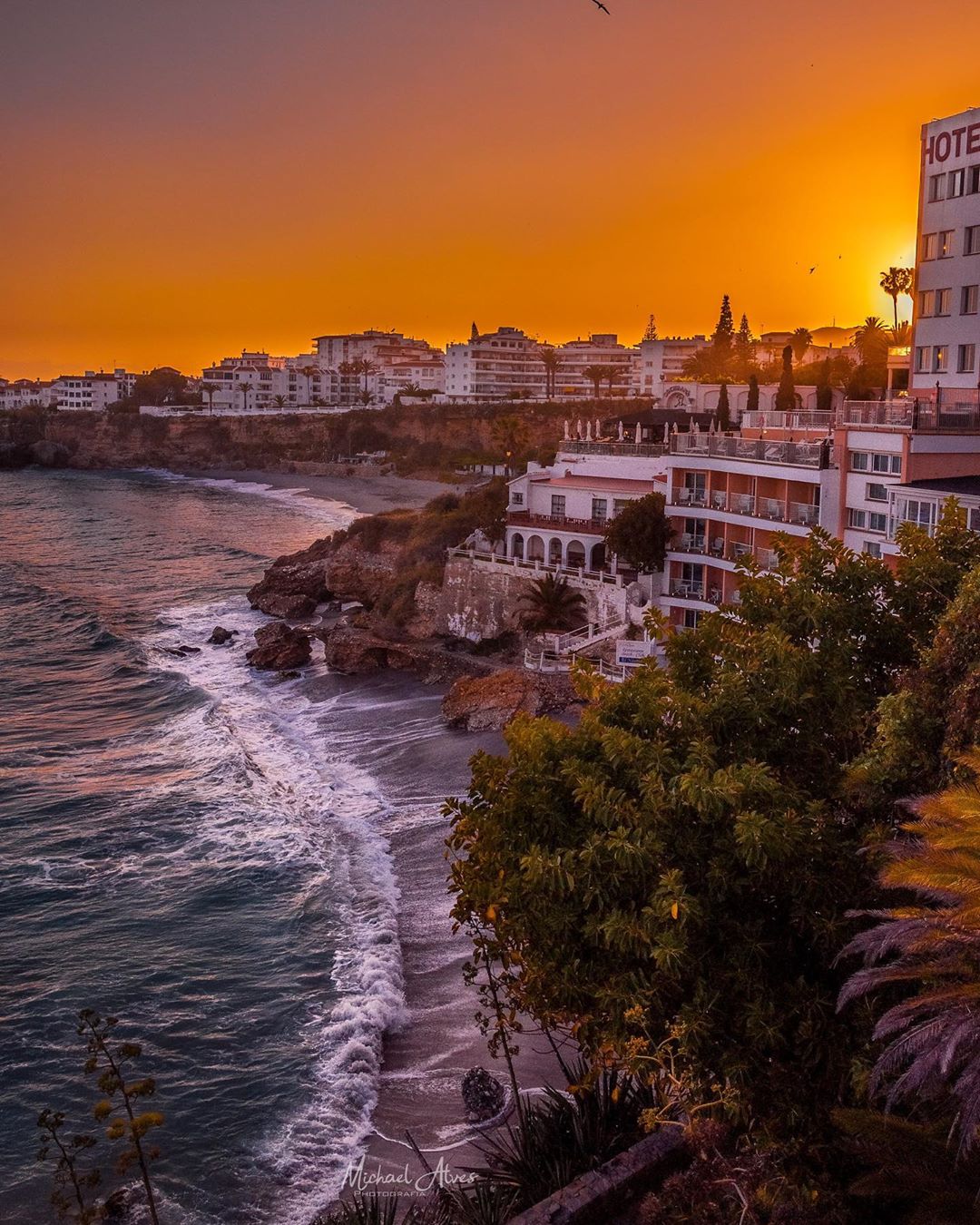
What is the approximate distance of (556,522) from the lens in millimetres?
44625

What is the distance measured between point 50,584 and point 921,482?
186ft

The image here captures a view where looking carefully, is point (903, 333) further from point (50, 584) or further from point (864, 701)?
point (864, 701)

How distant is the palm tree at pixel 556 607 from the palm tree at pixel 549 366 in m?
121

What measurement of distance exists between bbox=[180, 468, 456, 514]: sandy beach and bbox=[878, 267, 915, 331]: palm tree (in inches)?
1479

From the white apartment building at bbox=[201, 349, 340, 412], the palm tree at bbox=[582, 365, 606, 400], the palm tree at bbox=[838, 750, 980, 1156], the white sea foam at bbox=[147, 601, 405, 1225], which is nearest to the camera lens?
the palm tree at bbox=[838, 750, 980, 1156]

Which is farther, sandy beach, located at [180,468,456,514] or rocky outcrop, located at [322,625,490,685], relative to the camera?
sandy beach, located at [180,468,456,514]

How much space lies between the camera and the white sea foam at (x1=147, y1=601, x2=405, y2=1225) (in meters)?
15.4

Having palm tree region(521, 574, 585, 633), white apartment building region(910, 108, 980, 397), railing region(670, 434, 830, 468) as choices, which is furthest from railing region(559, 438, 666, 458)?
white apartment building region(910, 108, 980, 397)

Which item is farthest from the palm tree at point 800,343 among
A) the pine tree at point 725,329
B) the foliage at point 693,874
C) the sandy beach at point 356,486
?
the foliage at point 693,874

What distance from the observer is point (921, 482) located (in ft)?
88.7

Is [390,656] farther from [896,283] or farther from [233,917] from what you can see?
[896,283]

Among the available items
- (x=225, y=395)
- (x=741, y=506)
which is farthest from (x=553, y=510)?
(x=225, y=395)

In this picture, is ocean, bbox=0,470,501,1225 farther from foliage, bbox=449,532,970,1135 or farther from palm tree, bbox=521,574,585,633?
foliage, bbox=449,532,970,1135

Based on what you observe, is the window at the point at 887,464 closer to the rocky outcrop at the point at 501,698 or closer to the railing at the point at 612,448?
the rocky outcrop at the point at 501,698
